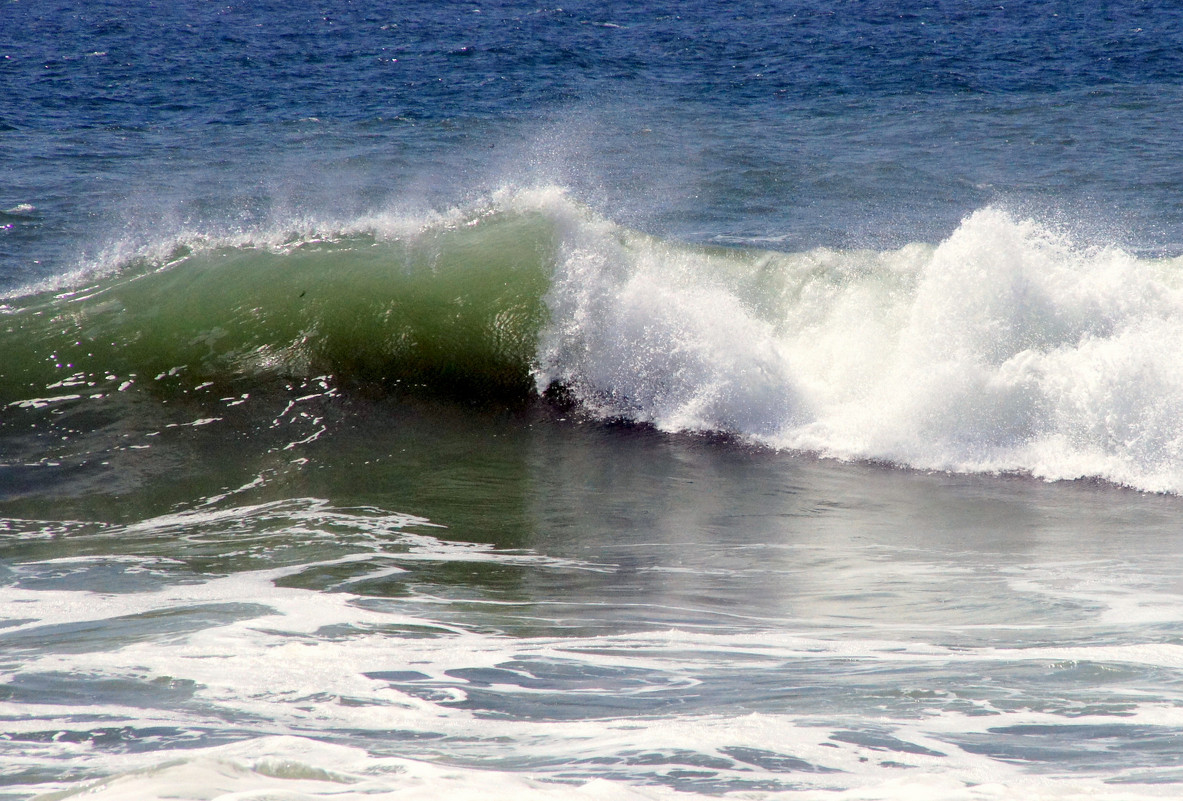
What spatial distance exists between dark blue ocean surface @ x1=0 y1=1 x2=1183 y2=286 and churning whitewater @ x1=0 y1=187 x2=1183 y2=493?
55.9 inches

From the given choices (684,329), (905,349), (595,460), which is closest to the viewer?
(595,460)

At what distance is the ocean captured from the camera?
10.3 feet

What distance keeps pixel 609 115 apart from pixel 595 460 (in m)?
13.2

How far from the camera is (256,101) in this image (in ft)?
69.8

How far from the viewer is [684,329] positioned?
8891 millimetres

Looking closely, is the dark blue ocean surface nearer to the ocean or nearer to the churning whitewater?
the ocean

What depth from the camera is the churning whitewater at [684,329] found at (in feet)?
25.3

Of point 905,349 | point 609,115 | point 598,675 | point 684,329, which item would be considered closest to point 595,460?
point 684,329

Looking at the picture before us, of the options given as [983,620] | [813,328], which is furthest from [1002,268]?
[983,620]

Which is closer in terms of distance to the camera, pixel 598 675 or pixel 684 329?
pixel 598 675

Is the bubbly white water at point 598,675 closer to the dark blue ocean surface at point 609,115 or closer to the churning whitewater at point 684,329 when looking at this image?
the churning whitewater at point 684,329

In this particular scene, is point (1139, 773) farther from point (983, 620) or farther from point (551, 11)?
point (551, 11)

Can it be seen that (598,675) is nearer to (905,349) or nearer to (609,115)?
(905,349)

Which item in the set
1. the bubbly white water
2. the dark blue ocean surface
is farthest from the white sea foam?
the dark blue ocean surface
